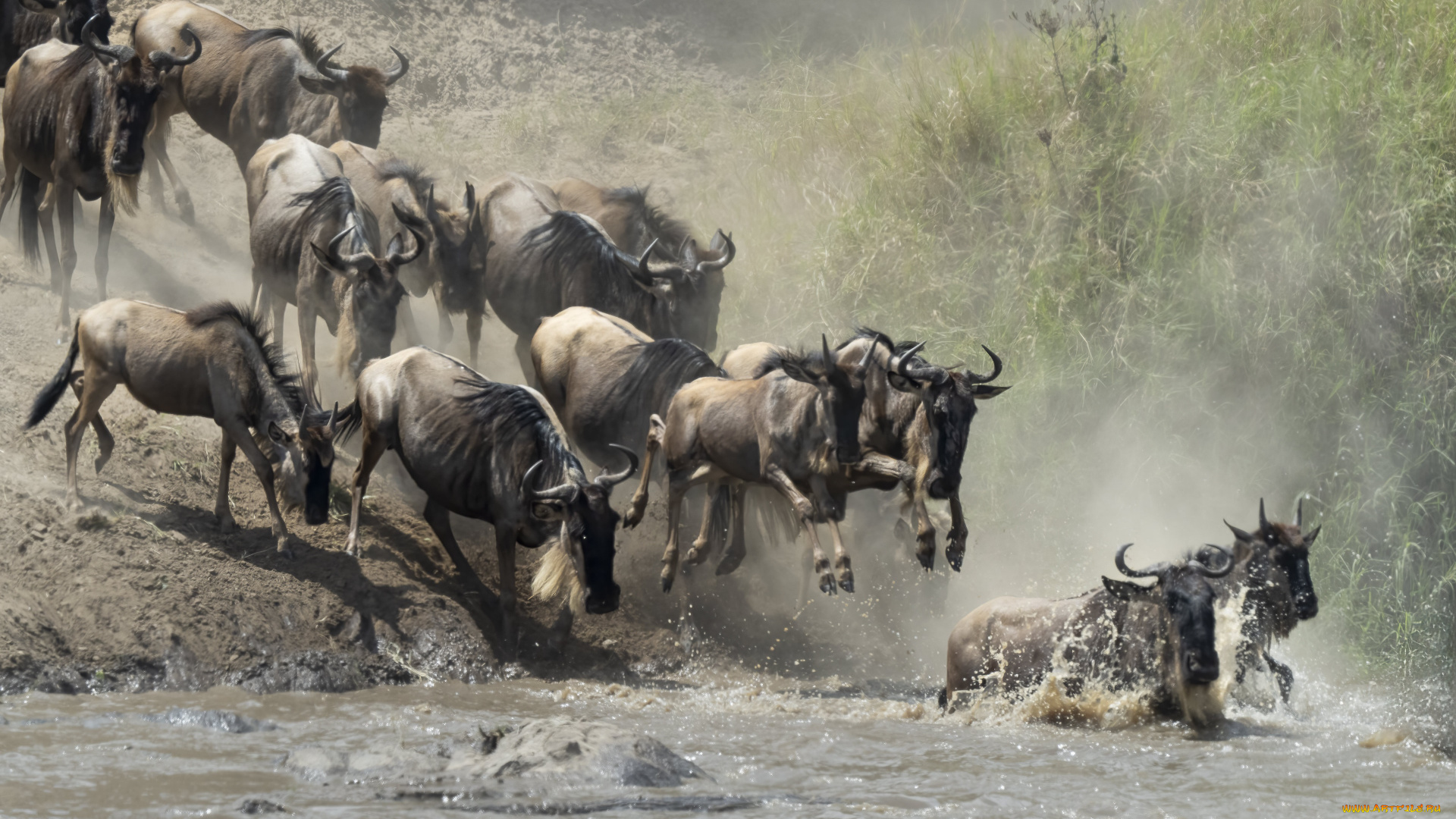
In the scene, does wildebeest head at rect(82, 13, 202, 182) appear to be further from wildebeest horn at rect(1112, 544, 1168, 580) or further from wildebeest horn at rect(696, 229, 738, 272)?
wildebeest horn at rect(1112, 544, 1168, 580)

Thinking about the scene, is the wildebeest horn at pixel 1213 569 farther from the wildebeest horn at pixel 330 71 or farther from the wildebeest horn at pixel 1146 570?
the wildebeest horn at pixel 330 71

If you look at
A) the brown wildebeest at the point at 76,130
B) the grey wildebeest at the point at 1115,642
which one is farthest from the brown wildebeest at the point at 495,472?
the brown wildebeest at the point at 76,130

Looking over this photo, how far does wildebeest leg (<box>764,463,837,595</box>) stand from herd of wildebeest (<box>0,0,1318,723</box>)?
0.02m

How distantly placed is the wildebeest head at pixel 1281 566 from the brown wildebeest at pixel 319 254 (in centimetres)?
541

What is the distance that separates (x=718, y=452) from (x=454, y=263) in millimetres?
3506

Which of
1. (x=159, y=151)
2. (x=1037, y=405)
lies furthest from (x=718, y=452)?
(x=159, y=151)

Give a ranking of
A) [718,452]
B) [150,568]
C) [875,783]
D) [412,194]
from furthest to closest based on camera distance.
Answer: [412,194]
[718,452]
[150,568]
[875,783]

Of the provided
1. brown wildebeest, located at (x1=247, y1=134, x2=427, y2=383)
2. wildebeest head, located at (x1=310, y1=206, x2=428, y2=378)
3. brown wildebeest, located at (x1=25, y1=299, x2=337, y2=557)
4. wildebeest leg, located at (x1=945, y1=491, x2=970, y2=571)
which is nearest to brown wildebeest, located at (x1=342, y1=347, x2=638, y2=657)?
brown wildebeest, located at (x1=25, y1=299, x2=337, y2=557)

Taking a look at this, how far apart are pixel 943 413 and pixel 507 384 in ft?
9.81

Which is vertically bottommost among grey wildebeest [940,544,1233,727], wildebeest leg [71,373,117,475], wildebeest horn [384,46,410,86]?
grey wildebeest [940,544,1233,727]

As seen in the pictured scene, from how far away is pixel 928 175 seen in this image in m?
12.2

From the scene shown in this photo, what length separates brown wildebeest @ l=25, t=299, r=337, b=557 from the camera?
25.7ft

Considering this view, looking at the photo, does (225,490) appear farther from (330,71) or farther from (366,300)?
(330,71)

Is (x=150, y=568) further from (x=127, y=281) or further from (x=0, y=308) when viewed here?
(x=127, y=281)
